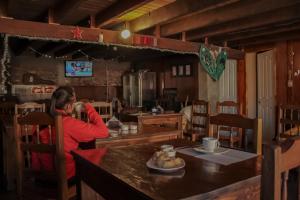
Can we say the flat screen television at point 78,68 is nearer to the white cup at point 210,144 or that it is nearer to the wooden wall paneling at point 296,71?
the wooden wall paneling at point 296,71

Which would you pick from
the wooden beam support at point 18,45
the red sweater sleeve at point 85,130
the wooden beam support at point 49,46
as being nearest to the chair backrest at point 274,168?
the red sweater sleeve at point 85,130

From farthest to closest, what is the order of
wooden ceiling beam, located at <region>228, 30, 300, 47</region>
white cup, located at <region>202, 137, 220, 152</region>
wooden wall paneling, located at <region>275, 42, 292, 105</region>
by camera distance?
wooden wall paneling, located at <region>275, 42, 292, 105</region>
wooden ceiling beam, located at <region>228, 30, 300, 47</region>
white cup, located at <region>202, 137, 220, 152</region>

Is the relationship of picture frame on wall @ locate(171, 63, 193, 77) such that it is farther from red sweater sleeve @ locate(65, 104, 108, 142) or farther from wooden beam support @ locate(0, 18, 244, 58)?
red sweater sleeve @ locate(65, 104, 108, 142)

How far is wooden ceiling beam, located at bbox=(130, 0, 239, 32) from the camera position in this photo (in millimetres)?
3159

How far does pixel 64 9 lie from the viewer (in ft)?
11.3

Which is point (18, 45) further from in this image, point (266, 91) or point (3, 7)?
point (266, 91)

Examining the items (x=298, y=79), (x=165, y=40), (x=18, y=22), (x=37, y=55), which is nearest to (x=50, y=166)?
(x=18, y=22)

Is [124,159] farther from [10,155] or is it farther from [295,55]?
[295,55]

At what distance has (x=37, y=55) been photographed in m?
8.04

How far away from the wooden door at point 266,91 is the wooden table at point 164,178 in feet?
16.2

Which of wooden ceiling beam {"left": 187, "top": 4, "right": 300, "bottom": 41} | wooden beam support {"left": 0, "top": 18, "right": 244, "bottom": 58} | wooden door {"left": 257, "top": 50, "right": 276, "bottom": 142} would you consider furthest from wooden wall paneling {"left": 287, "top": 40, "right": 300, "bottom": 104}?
wooden beam support {"left": 0, "top": 18, "right": 244, "bottom": 58}

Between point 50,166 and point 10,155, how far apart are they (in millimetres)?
1668

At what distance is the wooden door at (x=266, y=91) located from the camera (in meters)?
6.02

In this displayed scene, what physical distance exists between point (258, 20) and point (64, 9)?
2.70 meters
